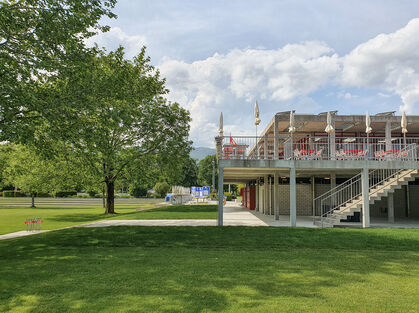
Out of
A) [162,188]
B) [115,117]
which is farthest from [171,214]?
[162,188]

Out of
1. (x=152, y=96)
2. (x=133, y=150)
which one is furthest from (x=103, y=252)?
(x=152, y=96)

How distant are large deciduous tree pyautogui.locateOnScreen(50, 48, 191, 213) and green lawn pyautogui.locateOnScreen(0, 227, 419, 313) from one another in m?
4.18

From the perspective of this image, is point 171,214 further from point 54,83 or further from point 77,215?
point 54,83

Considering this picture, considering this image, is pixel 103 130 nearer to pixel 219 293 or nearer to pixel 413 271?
pixel 219 293

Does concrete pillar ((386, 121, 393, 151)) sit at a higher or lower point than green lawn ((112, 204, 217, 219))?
higher

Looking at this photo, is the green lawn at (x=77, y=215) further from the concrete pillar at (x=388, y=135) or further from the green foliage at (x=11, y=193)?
the green foliage at (x=11, y=193)

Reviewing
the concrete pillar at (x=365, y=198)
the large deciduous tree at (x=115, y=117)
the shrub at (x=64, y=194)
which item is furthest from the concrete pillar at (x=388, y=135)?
the shrub at (x=64, y=194)

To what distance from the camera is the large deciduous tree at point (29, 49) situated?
979 cm

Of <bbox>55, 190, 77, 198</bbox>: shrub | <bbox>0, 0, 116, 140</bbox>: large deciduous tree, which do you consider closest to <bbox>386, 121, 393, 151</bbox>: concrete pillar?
<bbox>0, 0, 116, 140</bbox>: large deciduous tree

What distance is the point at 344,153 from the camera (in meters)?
16.1

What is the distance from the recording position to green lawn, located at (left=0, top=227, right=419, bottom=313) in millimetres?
5422

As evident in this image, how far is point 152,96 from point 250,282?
21.2 m

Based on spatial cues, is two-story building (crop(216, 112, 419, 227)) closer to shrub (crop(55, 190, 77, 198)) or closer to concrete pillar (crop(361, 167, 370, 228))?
concrete pillar (crop(361, 167, 370, 228))

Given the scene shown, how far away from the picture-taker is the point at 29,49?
12.0m
